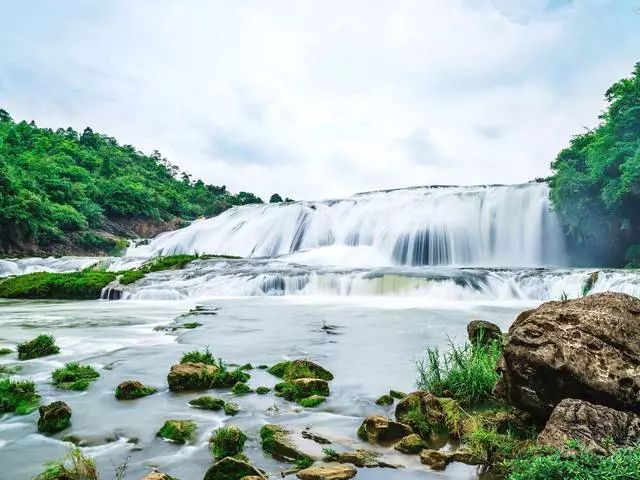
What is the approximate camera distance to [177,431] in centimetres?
488

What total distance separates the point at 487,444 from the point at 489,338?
10.7 feet

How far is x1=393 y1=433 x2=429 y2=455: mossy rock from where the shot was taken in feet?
14.7

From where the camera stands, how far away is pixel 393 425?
4.82 m

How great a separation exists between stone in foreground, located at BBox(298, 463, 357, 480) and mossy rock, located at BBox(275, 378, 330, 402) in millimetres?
2072

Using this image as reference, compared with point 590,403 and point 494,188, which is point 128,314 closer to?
point 590,403

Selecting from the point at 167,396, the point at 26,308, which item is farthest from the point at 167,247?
the point at 167,396

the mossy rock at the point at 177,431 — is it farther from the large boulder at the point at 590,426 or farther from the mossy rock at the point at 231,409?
the large boulder at the point at 590,426

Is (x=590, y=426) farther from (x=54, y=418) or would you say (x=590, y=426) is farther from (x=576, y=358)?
(x=54, y=418)

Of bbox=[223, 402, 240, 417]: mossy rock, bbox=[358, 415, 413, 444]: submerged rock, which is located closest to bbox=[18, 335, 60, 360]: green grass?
bbox=[223, 402, 240, 417]: mossy rock

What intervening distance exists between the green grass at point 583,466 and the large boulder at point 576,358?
989mm

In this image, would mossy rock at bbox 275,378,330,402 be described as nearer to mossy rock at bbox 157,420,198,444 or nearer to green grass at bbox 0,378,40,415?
mossy rock at bbox 157,420,198,444

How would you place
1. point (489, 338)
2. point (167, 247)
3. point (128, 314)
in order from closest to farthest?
point (489, 338) → point (128, 314) → point (167, 247)

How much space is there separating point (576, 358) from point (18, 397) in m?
6.07

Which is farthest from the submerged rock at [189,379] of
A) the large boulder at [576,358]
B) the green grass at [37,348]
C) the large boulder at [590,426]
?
the large boulder at [590,426]
